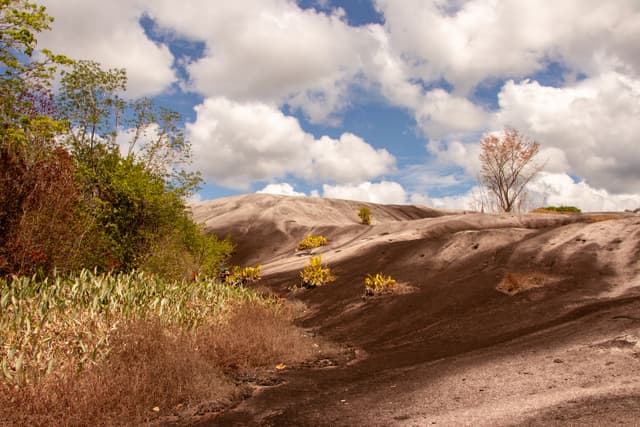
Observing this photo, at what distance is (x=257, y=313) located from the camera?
11656mm

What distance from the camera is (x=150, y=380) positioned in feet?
21.7

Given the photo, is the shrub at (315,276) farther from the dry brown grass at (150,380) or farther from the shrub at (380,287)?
the dry brown grass at (150,380)

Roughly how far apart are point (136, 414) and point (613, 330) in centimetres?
752

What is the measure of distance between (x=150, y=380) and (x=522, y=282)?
9848 millimetres

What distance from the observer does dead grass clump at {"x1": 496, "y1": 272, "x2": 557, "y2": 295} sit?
39.2 feet

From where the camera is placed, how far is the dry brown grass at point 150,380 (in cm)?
554

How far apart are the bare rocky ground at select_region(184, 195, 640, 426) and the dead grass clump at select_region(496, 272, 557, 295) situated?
1.6 inches

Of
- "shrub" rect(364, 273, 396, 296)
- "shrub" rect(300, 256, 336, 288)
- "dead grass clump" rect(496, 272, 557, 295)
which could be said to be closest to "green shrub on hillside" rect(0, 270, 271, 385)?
"shrub" rect(364, 273, 396, 296)

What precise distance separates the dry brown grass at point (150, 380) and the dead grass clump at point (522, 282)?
626 centimetres

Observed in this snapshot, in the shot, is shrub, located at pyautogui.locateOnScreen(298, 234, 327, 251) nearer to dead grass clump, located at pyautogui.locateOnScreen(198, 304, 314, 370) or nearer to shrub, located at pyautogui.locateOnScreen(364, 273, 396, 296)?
shrub, located at pyautogui.locateOnScreen(364, 273, 396, 296)

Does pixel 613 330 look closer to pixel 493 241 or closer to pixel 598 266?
pixel 598 266

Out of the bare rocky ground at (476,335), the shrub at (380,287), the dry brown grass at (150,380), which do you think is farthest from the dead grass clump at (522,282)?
the dry brown grass at (150,380)

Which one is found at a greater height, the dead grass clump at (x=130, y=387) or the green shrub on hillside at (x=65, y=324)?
the green shrub on hillside at (x=65, y=324)

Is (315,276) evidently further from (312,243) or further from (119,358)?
(119,358)
